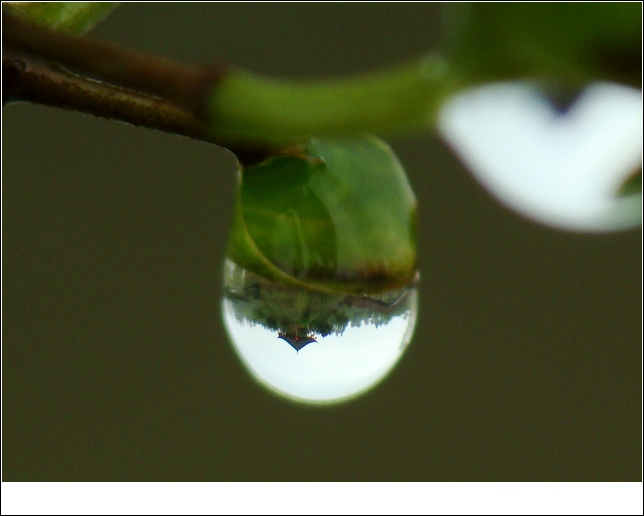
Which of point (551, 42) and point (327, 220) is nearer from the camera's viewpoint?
point (551, 42)

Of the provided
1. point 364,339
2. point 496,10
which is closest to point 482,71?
point 496,10

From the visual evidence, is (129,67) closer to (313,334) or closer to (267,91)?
(267,91)

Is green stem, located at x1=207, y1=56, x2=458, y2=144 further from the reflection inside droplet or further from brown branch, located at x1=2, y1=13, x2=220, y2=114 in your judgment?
the reflection inside droplet

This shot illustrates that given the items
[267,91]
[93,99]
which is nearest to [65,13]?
[93,99]

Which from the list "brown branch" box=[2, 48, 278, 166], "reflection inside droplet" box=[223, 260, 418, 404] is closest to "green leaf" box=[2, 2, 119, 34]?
"brown branch" box=[2, 48, 278, 166]

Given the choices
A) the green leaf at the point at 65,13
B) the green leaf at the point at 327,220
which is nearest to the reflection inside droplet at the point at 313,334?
the green leaf at the point at 327,220
